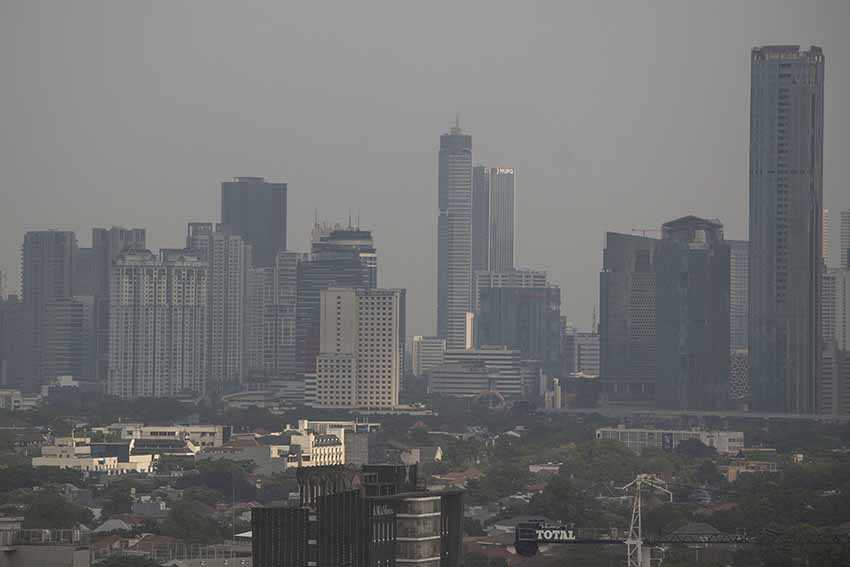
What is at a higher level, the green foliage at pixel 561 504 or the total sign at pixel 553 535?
the total sign at pixel 553 535

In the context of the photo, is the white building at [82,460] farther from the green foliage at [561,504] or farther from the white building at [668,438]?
the white building at [668,438]

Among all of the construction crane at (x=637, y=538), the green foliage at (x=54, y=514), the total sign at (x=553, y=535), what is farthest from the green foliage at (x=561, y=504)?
the total sign at (x=553, y=535)

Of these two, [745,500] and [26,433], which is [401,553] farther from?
[26,433]

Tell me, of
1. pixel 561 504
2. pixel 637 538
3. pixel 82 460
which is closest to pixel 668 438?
pixel 82 460

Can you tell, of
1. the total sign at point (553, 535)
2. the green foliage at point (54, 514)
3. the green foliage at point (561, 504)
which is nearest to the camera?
the total sign at point (553, 535)

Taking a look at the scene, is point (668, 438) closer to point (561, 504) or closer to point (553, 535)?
point (561, 504)

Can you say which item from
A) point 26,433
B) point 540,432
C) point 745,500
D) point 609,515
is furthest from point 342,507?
point 540,432
